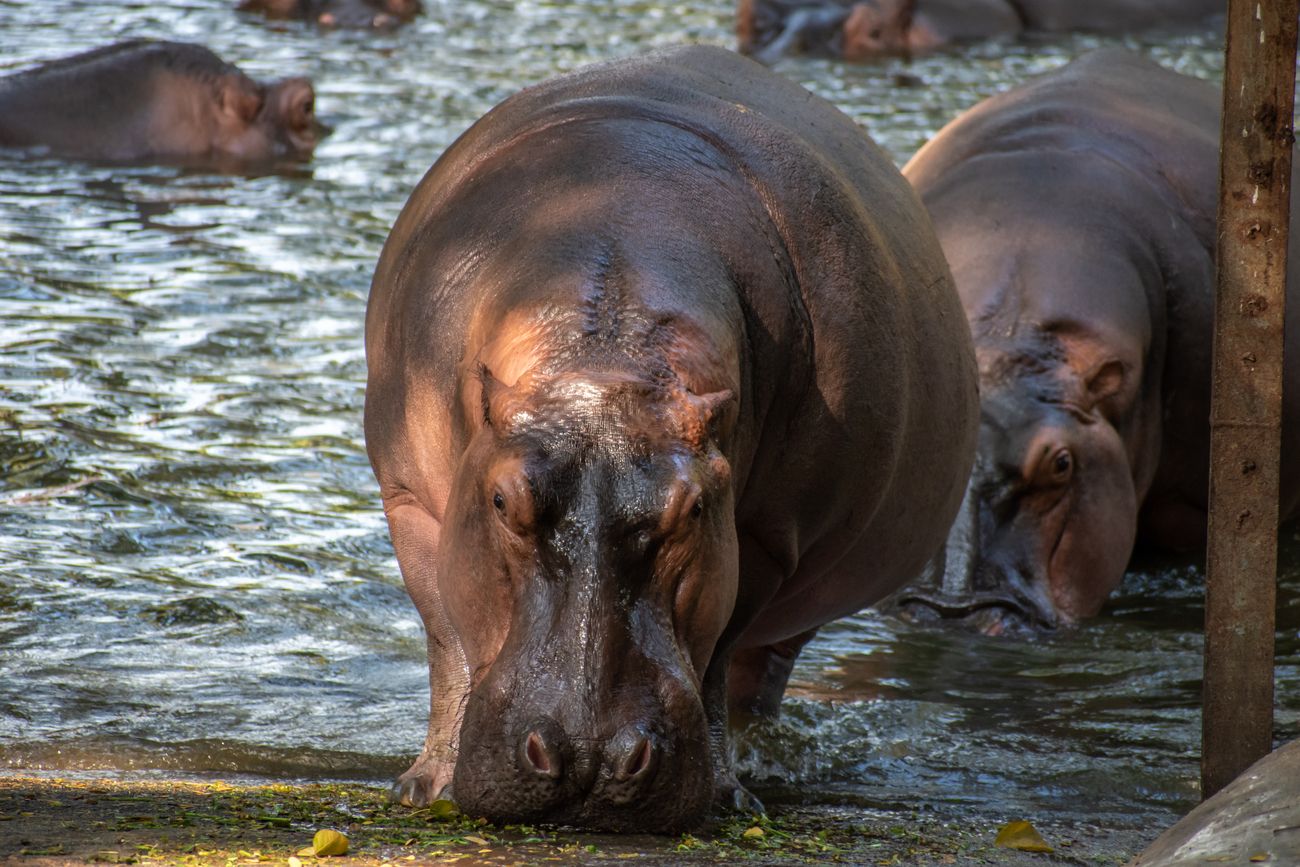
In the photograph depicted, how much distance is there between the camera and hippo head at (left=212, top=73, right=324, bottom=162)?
12055 millimetres

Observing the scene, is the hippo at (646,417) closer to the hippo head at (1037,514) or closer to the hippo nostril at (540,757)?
the hippo nostril at (540,757)

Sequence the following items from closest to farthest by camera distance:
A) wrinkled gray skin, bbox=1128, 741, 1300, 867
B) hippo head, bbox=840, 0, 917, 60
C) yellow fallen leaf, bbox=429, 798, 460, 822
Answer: wrinkled gray skin, bbox=1128, 741, 1300, 867, yellow fallen leaf, bbox=429, 798, 460, 822, hippo head, bbox=840, 0, 917, 60

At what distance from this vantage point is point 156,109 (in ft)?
39.2

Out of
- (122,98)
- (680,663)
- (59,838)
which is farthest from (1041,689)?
(122,98)

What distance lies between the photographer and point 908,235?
470 centimetres

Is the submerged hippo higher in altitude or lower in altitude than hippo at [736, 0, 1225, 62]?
lower

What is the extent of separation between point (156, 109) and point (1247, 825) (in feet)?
33.5

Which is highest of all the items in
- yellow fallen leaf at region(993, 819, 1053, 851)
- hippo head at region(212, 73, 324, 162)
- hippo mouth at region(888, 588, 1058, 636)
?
hippo head at region(212, 73, 324, 162)

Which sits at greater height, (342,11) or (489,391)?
(342,11)

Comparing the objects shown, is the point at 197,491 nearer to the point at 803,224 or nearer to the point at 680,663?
the point at 803,224

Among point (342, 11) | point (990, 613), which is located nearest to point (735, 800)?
point (990, 613)

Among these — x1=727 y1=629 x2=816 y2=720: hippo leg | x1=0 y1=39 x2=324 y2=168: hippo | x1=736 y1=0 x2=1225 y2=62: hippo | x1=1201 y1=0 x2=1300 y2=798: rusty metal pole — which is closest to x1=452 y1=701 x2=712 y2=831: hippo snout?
x1=1201 y1=0 x2=1300 y2=798: rusty metal pole

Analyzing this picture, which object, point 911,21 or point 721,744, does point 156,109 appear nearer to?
point 911,21

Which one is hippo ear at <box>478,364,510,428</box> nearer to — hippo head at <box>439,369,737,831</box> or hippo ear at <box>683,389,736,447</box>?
hippo head at <box>439,369,737,831</box>
